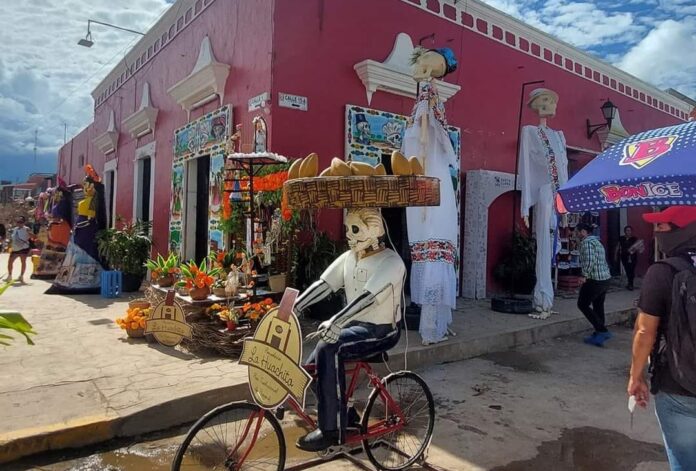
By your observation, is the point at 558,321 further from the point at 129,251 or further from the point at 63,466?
the point at 129,251

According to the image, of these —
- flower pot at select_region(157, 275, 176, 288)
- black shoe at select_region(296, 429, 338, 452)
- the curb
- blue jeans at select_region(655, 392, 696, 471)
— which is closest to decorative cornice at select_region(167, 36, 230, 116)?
flower pot at select_region(157, 275, 176, 288)

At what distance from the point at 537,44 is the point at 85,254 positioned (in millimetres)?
9728

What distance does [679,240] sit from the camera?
2070 millimetres

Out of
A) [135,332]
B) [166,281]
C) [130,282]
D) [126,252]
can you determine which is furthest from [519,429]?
[130,282]

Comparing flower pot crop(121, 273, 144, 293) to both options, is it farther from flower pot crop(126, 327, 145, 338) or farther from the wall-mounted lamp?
the wall-mounted lamp

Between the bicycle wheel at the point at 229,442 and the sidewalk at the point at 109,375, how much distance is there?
1.22 metres

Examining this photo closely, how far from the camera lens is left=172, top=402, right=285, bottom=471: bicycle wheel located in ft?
8.13

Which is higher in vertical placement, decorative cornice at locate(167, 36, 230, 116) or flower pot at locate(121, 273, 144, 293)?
decorative cornice at locate(167, 36, 230, 116)

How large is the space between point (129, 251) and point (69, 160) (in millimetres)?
15581

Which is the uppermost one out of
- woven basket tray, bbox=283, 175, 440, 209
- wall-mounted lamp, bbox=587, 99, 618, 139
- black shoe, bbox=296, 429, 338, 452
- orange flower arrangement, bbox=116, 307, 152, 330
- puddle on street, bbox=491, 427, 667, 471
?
wall-mounted lamp, bbox=587, 99, 618, 139

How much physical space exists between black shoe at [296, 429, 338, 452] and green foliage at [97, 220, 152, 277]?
7.13 metres

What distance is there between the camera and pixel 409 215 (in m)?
5.73

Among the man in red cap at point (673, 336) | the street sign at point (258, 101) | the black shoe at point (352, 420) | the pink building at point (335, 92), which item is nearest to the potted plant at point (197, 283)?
the pink building at point (335, 92)

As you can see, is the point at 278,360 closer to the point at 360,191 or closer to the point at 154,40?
the point at 360,191
